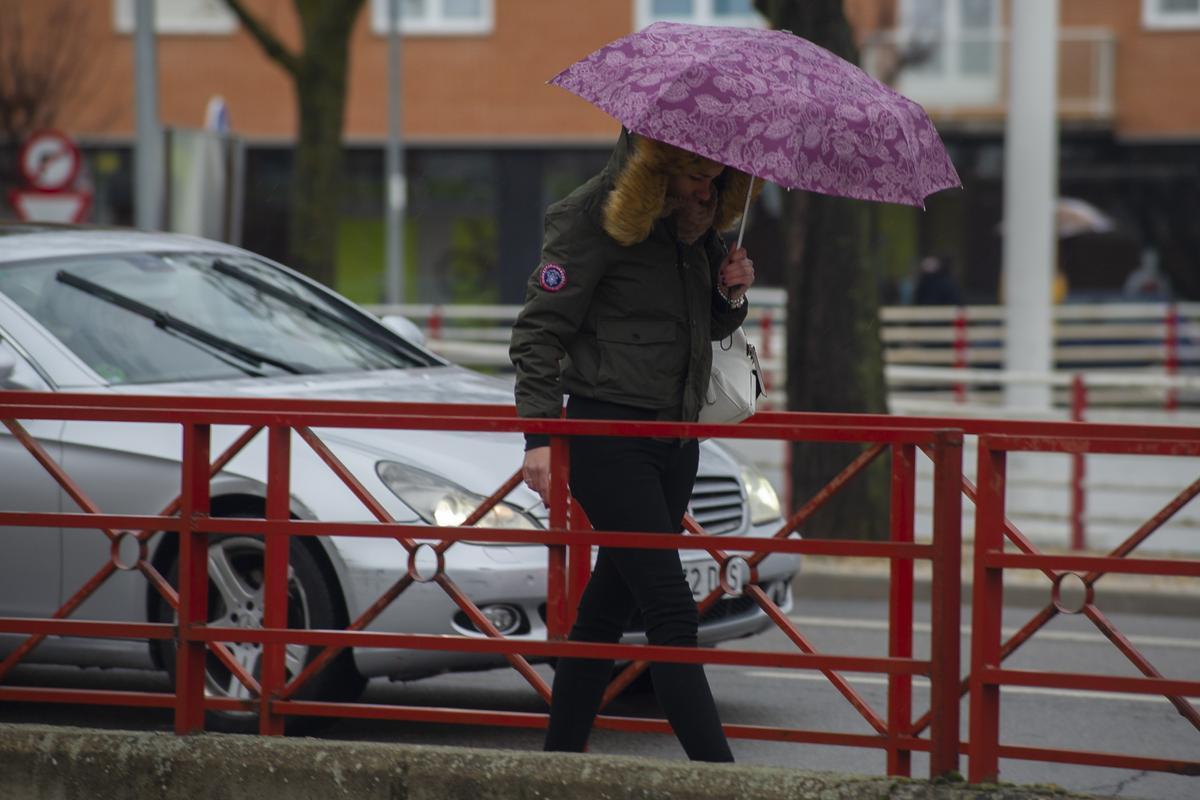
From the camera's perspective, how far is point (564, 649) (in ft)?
14.1

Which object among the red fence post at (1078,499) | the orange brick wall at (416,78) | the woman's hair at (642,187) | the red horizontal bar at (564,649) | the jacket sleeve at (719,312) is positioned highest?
the orange brick wall at (416,78)

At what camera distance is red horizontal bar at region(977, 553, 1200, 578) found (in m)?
3.87

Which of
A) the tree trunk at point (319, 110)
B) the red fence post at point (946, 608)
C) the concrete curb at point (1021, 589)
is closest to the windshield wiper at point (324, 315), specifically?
the concrete curb at point (1021, 589)

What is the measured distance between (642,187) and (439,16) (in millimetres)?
27489

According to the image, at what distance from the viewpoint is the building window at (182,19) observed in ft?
101

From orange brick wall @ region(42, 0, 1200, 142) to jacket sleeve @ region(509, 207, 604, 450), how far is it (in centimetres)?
2620

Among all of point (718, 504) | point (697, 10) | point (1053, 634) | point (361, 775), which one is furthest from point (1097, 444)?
point (697, 10)

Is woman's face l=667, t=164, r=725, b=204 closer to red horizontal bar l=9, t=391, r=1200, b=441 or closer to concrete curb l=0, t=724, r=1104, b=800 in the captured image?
red horizontal bar l=9, t=391, r=1200, b=441

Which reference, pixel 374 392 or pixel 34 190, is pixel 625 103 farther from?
pixel 34 190

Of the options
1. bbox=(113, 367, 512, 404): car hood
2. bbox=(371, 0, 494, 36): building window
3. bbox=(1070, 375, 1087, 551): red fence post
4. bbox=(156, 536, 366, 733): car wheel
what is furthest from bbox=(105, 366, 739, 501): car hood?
bbox=(371, 0, 494, 36): building window

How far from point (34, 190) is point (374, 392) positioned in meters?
9.32

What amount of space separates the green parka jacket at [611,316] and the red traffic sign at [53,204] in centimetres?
1101

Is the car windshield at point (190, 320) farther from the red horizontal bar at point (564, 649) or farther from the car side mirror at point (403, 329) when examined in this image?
the red horizontal bar at point (564, 649)

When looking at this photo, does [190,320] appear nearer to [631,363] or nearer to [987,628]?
[631,363]
